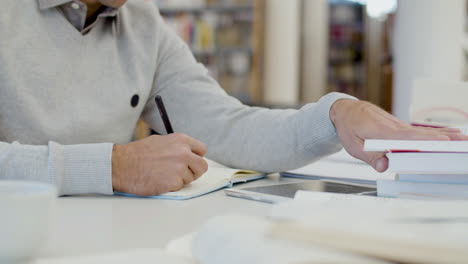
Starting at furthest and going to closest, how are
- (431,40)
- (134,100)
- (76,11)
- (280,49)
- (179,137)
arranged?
1. (280,49)
2. (431,40)
3. (134,100)
4. (76,11)
5. (179,137)

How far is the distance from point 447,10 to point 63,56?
1.85 m

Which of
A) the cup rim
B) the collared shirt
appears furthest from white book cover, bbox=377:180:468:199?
the collared shirt

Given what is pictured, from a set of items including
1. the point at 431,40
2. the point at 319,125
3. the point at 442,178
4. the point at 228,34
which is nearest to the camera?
the point at 442,178

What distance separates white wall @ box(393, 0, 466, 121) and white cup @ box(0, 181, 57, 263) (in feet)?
7.05

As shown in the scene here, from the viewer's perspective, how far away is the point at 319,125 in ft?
3.77

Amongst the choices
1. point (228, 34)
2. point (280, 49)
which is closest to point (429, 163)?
point (228, 34)

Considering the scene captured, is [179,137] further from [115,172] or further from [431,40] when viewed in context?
[431,40]

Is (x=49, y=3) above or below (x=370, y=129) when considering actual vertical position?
above

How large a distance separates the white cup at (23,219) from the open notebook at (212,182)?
0.41 m

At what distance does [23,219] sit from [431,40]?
2.38 meters

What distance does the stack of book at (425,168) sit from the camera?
2.77 feet

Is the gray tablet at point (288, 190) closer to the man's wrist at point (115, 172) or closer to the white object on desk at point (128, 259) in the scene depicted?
the man's wrist at point (115, 172)

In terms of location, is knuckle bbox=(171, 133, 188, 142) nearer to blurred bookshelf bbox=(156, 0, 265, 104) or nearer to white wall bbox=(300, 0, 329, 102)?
blurred bookshelf bbox=(156, 0, 265, 104)

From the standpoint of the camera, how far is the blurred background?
262 centimetres
